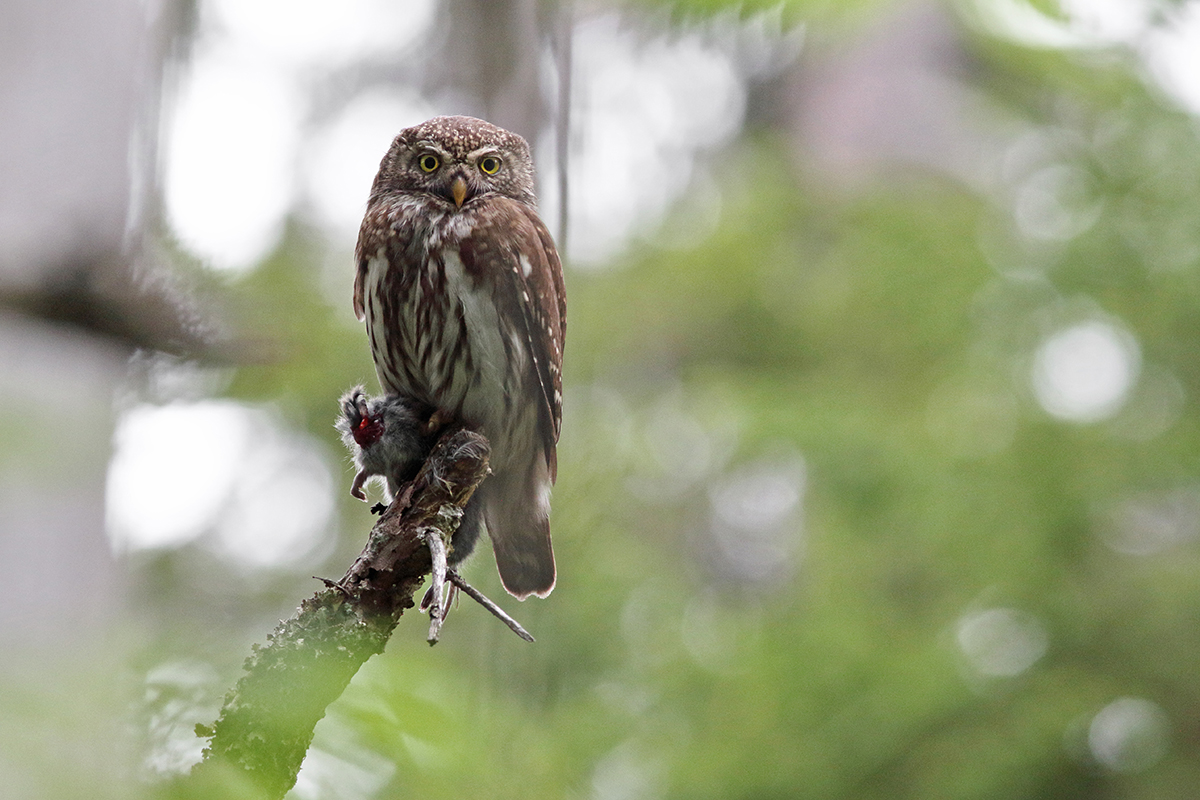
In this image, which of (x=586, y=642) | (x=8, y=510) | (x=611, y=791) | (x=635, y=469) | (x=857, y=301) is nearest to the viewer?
(x=8, y=510)

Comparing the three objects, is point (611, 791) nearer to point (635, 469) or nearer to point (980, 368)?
point (635, 469)

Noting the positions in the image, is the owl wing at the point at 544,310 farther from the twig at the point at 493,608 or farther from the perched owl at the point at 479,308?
the twig at the point at 493,608

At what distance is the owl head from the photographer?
232 centimetres

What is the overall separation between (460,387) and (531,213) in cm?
41

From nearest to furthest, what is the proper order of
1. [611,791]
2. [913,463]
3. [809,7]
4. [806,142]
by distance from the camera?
1. [809,7]
2. [611,791]
3. [913,463]
4. [806,142]

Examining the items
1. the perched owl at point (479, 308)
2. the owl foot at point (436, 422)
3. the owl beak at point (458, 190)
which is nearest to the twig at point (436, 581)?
the owl foot at point (436, 422)

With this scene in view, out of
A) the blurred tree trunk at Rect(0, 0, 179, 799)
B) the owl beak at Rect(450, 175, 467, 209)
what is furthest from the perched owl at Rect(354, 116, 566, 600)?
the blurred tree trunk at Rect(0, 0, 179, 799)

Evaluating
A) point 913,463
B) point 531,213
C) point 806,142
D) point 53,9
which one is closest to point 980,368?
point 913,463

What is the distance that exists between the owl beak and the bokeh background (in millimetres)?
220

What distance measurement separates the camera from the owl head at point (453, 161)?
7.63 feet

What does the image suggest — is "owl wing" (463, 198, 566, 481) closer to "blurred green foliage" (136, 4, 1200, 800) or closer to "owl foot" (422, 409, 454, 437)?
"owl foot" (422, 409, 454, 437)

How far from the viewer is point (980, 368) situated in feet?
Answer: 16.0

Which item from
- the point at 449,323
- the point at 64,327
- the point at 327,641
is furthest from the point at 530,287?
the point at 64,327

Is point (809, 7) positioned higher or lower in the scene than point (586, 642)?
higher
